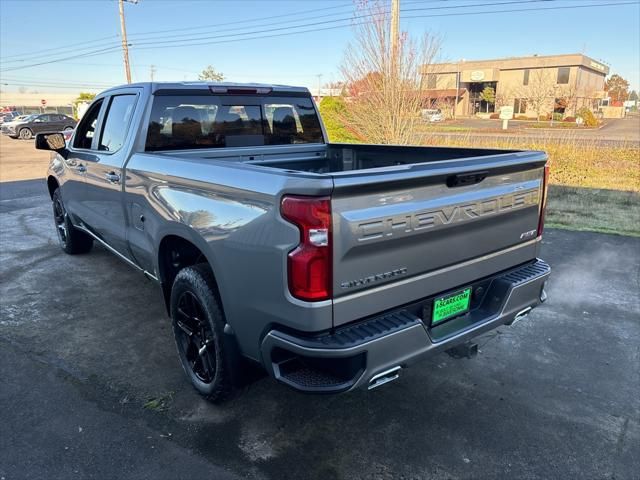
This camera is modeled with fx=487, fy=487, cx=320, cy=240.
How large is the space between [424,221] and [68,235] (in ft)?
17.0

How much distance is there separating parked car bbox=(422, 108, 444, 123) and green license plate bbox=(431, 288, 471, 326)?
11.1 m

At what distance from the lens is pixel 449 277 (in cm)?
266

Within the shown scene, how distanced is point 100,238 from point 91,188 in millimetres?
529

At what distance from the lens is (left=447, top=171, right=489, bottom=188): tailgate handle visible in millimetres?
2498

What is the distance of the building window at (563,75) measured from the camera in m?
67.9

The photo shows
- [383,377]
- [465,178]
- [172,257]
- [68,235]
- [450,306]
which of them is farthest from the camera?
[68,235]

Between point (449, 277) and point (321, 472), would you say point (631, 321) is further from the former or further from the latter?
point (321, 472)

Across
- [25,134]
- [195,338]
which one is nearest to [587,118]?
[25,134]

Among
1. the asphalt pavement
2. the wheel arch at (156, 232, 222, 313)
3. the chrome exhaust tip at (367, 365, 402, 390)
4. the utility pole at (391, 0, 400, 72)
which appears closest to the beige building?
the asphalt pavement

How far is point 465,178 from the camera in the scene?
8.39ft

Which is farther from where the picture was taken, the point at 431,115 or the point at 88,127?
the point at 431,115

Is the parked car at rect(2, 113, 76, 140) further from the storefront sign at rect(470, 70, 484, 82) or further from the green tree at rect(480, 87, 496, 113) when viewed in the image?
the storefront sign at rect(470, 70, 484, 82)

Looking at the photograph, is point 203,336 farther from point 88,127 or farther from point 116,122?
point 88,127

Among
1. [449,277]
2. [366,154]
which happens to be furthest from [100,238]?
[449,277]
